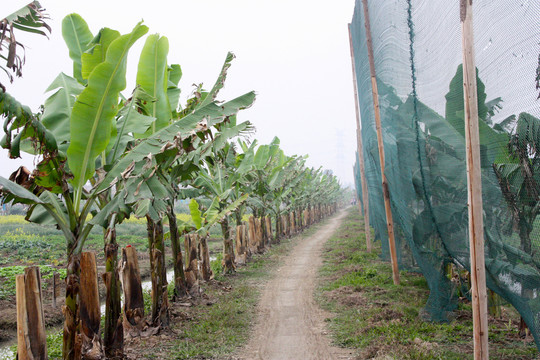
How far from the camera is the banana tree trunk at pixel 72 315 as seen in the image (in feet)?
13.4

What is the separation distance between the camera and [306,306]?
7.55 metres

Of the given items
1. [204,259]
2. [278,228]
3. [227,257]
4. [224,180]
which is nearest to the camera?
[204,259]

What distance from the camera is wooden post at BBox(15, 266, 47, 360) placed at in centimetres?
380

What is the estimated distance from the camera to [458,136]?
464 cm

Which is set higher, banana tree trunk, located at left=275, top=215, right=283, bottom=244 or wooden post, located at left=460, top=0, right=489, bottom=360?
wooden post, located at left=460, top=0, right=489, bottom=360

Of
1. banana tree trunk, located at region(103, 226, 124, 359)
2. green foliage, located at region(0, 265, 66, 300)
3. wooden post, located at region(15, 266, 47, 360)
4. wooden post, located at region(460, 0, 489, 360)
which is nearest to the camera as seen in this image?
wooden post, located at region(460, 0, 489, 360)

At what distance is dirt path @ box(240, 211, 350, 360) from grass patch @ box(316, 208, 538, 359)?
0.23 meters

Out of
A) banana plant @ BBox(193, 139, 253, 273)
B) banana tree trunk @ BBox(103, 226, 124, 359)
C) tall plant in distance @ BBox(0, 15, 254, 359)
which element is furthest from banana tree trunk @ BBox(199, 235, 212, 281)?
tall plant in distance @ BBox(0, 15, 254, 359)

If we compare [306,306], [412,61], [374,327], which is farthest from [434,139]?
[306,306]

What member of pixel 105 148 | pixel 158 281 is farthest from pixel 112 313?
pixel 105 148

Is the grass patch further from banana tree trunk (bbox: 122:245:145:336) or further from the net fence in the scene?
banana tree trunk (bbox: 122:245:145:336)

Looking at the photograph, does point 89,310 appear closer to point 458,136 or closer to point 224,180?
point 458,136

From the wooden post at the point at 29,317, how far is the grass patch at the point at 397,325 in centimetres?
327

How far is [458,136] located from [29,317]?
453 cm
